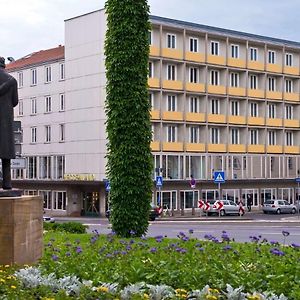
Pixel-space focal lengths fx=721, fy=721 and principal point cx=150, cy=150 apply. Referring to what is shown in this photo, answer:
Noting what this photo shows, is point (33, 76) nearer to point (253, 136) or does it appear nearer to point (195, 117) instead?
point (195, 117)

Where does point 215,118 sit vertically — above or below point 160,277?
above

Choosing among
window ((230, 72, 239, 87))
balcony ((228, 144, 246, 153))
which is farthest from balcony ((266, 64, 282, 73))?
balcony ((228, 144, 246, 153))

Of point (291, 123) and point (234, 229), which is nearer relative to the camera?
point (234, 229)

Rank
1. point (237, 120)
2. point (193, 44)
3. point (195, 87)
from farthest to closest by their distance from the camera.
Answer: point (237, 120) < point (195, 87) < point (193, 44)

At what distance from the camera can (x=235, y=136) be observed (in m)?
65.2

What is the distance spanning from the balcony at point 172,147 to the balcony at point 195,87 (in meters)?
4.79

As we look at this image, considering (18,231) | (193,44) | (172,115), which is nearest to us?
(18,231)

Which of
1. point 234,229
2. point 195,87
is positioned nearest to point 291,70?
point 195,87

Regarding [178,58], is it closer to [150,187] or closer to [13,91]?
[150,187]

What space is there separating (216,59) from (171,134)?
8139 mm

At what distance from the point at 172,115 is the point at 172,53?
515 centimetres

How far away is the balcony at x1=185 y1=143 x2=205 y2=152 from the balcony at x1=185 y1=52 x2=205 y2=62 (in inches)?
284

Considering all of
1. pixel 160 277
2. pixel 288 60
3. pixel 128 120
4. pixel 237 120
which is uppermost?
pixel 288 60

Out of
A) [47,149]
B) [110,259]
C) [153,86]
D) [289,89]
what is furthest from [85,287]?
[289,89]
